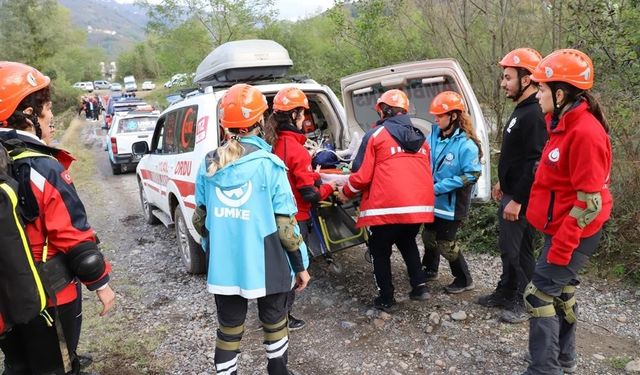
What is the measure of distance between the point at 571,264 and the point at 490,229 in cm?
281

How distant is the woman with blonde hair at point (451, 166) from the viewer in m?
3.84

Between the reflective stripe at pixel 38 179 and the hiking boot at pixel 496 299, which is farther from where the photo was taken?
the hiking boot at pixel 496 299

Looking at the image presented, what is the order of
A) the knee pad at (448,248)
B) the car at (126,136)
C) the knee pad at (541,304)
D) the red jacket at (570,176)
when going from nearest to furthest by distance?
the red jacket at (570,176), the knee pad at (541,304), the knee pad at (448,248), the car at (126,136)

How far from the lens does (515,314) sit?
376cm

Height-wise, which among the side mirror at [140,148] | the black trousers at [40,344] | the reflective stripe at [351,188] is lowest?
the black trousers at [40,344]

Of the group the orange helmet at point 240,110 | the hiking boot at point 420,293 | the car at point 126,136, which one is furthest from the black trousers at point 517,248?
the car at point 126,136

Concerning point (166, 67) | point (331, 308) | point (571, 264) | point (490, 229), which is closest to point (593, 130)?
point (571, 264)

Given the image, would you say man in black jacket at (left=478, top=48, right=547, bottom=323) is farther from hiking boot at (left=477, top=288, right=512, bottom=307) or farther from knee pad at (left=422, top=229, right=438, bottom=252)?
knee pad at (left=422, top=229, right=438, bottom=252)

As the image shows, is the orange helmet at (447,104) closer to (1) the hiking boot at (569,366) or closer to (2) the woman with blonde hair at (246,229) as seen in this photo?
(2) the woman with blonde hair at (246,229)

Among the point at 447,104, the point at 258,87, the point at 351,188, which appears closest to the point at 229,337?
the point at 351,188

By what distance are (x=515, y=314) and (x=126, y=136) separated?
38.8 feet

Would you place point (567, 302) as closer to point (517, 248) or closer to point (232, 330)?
point (517, 248)

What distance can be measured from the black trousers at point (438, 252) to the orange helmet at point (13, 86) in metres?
3.11

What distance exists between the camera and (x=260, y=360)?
3471mm
